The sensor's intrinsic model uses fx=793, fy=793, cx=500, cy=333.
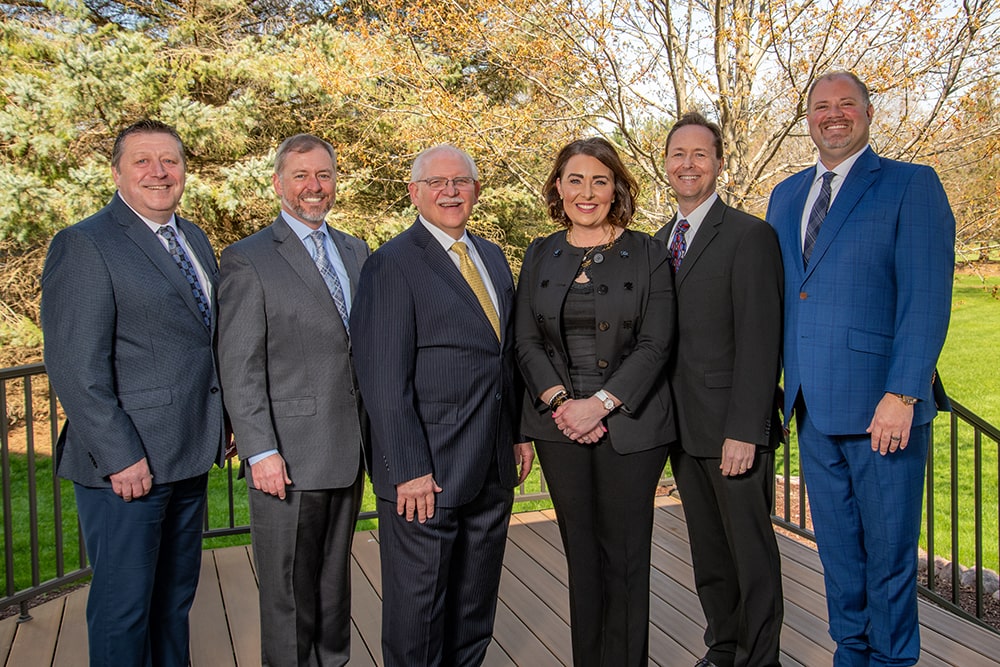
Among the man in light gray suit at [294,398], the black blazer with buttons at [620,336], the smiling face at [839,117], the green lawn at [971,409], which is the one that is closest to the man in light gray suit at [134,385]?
the man in light gray suit at [294,398]

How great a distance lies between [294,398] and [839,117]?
186 centimetres

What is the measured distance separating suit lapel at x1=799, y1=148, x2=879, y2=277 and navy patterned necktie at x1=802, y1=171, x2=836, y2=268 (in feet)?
0.12

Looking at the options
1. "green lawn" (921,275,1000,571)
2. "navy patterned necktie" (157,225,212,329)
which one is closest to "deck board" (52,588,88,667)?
"navy patterned necktie" (157,225,212,329)

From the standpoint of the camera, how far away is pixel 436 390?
2273mm

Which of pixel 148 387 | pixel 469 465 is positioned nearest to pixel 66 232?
pixel 148 387

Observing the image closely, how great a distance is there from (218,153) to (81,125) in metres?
1.45

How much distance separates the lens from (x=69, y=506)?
809 centimetres

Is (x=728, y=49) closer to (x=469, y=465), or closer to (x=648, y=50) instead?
(x=648, y=50)

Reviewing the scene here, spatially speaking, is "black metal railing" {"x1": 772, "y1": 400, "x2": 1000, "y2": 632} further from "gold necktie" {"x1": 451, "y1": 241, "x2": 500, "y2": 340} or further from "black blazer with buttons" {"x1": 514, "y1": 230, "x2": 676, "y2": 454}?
"gold necktie" {"x1": 451, "y1": 241, "x2": 500, "y2": 340}

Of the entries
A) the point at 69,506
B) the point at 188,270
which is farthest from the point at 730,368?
the point at 69,506

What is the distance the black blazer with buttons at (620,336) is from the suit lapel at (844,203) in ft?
1.46

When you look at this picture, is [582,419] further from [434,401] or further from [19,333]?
[19,333]

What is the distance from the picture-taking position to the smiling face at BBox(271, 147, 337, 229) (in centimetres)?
249

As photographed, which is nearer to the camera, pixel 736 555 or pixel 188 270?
pixel 188 270
